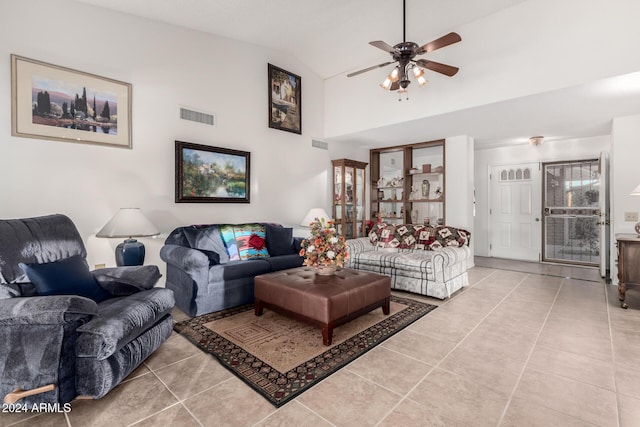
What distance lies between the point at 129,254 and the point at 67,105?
5.70ft

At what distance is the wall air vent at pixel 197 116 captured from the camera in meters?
4.18

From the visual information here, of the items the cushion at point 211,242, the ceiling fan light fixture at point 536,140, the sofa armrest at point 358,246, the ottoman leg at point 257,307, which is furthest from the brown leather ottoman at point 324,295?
the ceiling fan light fixture at point 536,140

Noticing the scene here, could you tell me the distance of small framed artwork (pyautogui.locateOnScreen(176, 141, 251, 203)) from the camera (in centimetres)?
415

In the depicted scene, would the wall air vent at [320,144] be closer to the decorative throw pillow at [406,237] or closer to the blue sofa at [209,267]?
the decorative throw pillow at [406,237]

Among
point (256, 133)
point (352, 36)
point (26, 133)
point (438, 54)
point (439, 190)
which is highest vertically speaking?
point (352, 36)

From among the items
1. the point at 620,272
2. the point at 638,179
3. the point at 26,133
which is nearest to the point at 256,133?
the point at 26,133

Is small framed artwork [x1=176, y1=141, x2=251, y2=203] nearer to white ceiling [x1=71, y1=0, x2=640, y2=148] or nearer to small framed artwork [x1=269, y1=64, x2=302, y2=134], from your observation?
small framed artwork [x1=269, y1=64, x2=302, y2=134]

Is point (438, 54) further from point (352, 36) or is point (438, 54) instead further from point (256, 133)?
point (256, 133)

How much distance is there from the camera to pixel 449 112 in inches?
170

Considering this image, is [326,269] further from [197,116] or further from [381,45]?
[197,116]

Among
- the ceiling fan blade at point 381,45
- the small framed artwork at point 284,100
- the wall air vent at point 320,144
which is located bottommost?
the wall air vent at point 320,144

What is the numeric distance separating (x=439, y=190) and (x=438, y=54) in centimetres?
264

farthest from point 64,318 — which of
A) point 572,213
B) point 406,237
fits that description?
point 572,213

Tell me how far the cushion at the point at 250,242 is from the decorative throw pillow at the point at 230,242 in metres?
0.04
